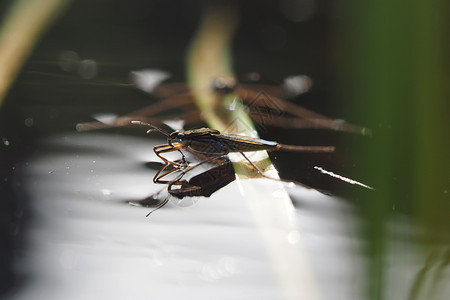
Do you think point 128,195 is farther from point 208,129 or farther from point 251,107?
point 251,107

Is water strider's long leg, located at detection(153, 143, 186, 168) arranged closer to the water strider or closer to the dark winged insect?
the water strider

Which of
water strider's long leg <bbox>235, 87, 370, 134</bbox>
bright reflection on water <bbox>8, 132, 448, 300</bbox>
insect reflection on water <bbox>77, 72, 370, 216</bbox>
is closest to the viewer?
bright reflection on water <bbox>8, 132, 448, 300</bbox>

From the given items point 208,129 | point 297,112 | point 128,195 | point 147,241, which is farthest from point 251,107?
point 147,241

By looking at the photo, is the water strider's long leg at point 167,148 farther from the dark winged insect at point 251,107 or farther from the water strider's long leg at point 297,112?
the water strider's long leg at point 297,112

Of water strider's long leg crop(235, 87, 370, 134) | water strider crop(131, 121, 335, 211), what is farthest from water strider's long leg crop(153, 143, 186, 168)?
water strider's long leg crop(235, 87, 370, 134)

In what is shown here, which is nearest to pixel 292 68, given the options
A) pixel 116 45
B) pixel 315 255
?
pixel 116 45

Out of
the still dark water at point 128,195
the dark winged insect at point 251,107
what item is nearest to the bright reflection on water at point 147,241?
the still dark water at point 128,195

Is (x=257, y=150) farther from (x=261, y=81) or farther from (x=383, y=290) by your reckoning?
(x=383, y=290)
